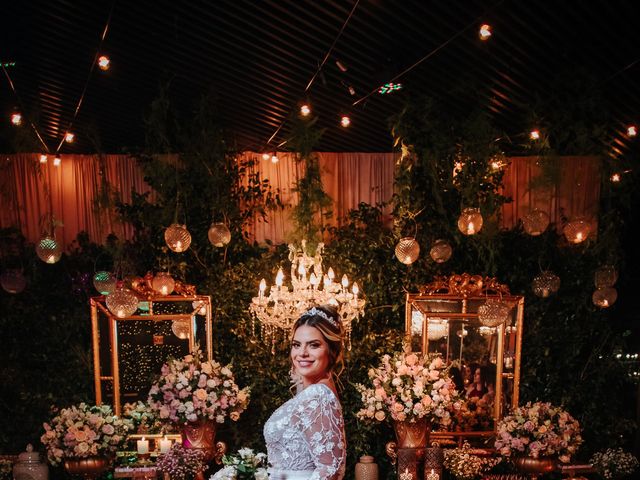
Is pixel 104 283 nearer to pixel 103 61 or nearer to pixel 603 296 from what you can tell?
pixel 103 61

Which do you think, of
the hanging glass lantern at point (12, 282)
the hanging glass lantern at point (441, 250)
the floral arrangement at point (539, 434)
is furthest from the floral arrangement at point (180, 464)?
the hanging glass lantern at point (441, 250)

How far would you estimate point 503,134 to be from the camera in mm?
7641

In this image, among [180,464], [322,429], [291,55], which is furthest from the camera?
[180,464]

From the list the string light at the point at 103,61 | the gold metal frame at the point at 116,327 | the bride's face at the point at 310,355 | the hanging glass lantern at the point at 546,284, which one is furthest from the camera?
the gold metal frame at the point at 116,327

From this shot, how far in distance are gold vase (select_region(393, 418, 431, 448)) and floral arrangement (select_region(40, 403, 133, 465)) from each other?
2556 millimetres

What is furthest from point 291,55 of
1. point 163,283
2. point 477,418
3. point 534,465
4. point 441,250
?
point 534,465

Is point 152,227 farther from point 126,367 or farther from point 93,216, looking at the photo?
point 126,367

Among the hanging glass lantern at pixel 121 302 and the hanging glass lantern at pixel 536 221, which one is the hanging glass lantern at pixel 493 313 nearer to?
the hanging glass lantern at pixel 536 221

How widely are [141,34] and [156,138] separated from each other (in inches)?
67.1

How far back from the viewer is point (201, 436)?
285 inches

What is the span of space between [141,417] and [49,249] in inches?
72.9

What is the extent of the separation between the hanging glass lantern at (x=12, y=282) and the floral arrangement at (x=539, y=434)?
190 inches

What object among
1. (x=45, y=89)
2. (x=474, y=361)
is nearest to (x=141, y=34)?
(x=45, y=89)

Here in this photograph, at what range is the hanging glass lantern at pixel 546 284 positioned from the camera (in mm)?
7648
